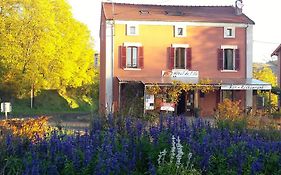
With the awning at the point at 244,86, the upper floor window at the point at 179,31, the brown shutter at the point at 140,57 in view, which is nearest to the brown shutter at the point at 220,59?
the awning at the point at 244,86

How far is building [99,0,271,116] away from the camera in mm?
32750

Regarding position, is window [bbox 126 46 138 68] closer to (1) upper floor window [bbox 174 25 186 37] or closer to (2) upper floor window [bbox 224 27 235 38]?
(1) upper floor window [bbox 174 25 186 37]

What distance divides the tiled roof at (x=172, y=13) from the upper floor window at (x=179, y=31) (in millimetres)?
493

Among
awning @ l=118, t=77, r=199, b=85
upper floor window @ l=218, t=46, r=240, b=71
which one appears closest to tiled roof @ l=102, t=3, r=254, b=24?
upper floor window @ l=218, t=46, r=240, b=71

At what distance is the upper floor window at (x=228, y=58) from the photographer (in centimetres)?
3394

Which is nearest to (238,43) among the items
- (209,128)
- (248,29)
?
(248,29)

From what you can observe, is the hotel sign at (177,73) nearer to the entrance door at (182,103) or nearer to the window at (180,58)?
the window at (180,58)

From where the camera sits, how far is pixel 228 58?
3431 centimetres

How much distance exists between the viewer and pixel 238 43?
34250mm

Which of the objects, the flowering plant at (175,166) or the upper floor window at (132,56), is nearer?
the flowering plant at (175,166)

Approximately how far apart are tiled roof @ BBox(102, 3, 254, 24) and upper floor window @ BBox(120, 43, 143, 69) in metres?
1.86

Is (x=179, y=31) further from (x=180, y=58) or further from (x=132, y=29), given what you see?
(x=132, y=29)

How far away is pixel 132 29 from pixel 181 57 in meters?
3.97

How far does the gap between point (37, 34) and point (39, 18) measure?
1300 mm
